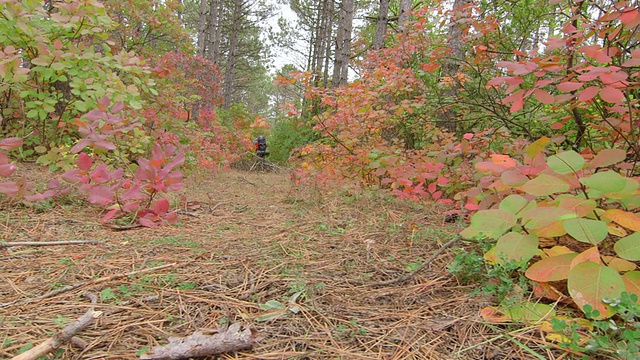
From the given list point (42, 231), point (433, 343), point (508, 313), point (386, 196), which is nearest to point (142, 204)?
point (42, 231)

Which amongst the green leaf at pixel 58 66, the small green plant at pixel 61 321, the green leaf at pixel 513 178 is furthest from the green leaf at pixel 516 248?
the green leaf at pixel 58 66

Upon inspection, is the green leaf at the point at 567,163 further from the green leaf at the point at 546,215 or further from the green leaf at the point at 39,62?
the green leaf at the point at 39,62

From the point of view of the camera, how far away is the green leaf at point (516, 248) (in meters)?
1.20

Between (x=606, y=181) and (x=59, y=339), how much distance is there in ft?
5.81

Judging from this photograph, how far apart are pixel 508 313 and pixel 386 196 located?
1.99m

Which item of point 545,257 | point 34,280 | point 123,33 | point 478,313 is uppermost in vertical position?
point 123,33

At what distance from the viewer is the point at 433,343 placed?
40.3 inches

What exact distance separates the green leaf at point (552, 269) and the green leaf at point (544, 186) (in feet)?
0.76

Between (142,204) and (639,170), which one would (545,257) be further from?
(142,204)

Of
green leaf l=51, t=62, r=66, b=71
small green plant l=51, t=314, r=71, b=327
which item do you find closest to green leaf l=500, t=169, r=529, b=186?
small green plant l=51, t=314, r=71, b=327

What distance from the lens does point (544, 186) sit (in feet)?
4.15

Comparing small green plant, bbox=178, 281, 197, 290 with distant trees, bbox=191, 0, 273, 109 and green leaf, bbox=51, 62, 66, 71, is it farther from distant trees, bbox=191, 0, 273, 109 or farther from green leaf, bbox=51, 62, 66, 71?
distant trees, bbox=191, 0, 273, 109

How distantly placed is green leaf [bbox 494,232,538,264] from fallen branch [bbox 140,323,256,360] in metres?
0.92

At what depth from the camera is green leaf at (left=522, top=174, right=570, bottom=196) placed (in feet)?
4.09
